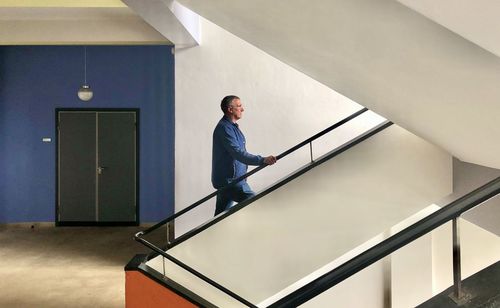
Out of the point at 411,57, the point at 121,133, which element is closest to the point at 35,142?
the point at 121,133

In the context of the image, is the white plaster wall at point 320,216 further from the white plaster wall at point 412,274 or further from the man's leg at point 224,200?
the white plaster wall at point 412,274

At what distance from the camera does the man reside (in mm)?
4266

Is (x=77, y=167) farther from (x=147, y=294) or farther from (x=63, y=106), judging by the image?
(x=147, y=294)

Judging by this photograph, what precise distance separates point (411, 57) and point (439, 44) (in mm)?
153

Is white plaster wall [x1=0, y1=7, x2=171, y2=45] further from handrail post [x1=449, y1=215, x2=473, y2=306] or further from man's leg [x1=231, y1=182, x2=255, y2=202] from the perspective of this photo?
handrail post [x1=449, y1=215, x2=473, y2=306]

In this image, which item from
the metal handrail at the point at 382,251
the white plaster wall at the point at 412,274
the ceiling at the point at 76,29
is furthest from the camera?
the ceiling at the point at 76,29

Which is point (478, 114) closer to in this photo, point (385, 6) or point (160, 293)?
point (385, 6)

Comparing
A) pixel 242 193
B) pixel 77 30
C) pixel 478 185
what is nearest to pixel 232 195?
pixel 242 193

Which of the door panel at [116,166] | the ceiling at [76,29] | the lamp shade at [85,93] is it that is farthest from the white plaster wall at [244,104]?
the door panel at [116,166]

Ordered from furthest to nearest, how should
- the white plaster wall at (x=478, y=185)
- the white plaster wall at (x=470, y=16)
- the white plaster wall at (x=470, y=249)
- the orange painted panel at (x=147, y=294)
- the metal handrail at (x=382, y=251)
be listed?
1. the white plaster wall at (x=470, y=249)
2. the orange painted panel at (x=147, y=294)
3. the white plaster wall at (x=478, y=185)
4. the metal handrail at (x=382, y=251)
5. the white plaster wall at (x=470, y=16)

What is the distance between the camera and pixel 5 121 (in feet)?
32.4

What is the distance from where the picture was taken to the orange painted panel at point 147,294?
3.80 metres

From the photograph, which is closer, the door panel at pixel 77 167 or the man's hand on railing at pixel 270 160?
the man's hand on railing at pixel 270 160

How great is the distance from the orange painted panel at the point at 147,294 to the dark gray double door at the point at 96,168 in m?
6.11
